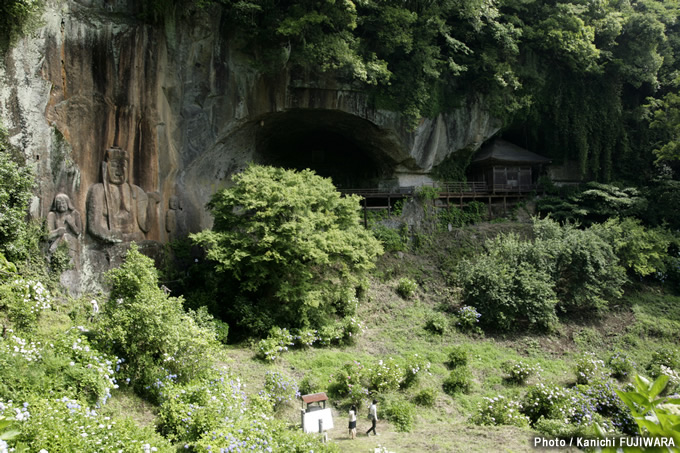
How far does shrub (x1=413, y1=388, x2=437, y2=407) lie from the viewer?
518 inches

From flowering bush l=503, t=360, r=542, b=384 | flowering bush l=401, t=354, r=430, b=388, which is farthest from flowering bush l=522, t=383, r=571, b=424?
flowering bush l=401, t=354, r=430, b=388

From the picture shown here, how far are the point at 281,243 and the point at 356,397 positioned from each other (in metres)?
5.13

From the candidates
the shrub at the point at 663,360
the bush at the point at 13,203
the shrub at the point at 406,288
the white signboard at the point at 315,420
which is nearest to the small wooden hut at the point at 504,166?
the shrub at the point at 406,288

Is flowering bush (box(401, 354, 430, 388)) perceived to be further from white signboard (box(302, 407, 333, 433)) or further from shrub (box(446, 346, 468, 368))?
white signboard (box(302, 407, 333, 433))

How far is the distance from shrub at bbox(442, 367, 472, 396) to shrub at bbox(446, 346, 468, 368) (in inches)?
36.1

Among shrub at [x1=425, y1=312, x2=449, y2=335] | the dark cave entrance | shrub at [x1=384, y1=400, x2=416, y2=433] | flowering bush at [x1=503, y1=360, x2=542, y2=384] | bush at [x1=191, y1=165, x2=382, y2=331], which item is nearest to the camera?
shrub at [x1=384, y1=400, x2=416, y2=433]

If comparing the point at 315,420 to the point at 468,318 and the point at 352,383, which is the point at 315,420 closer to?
the point at 352,383

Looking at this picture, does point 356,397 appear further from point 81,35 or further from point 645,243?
point 645,243

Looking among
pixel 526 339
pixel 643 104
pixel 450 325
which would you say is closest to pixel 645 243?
pixel 526 339

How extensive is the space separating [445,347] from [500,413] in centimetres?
451

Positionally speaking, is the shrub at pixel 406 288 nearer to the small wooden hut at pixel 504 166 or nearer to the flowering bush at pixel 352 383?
the flowering bush at pixel 352 383

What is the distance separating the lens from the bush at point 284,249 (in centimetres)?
1514

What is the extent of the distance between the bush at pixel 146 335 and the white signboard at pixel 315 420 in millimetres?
2684

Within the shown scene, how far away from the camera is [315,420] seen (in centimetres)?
1084
